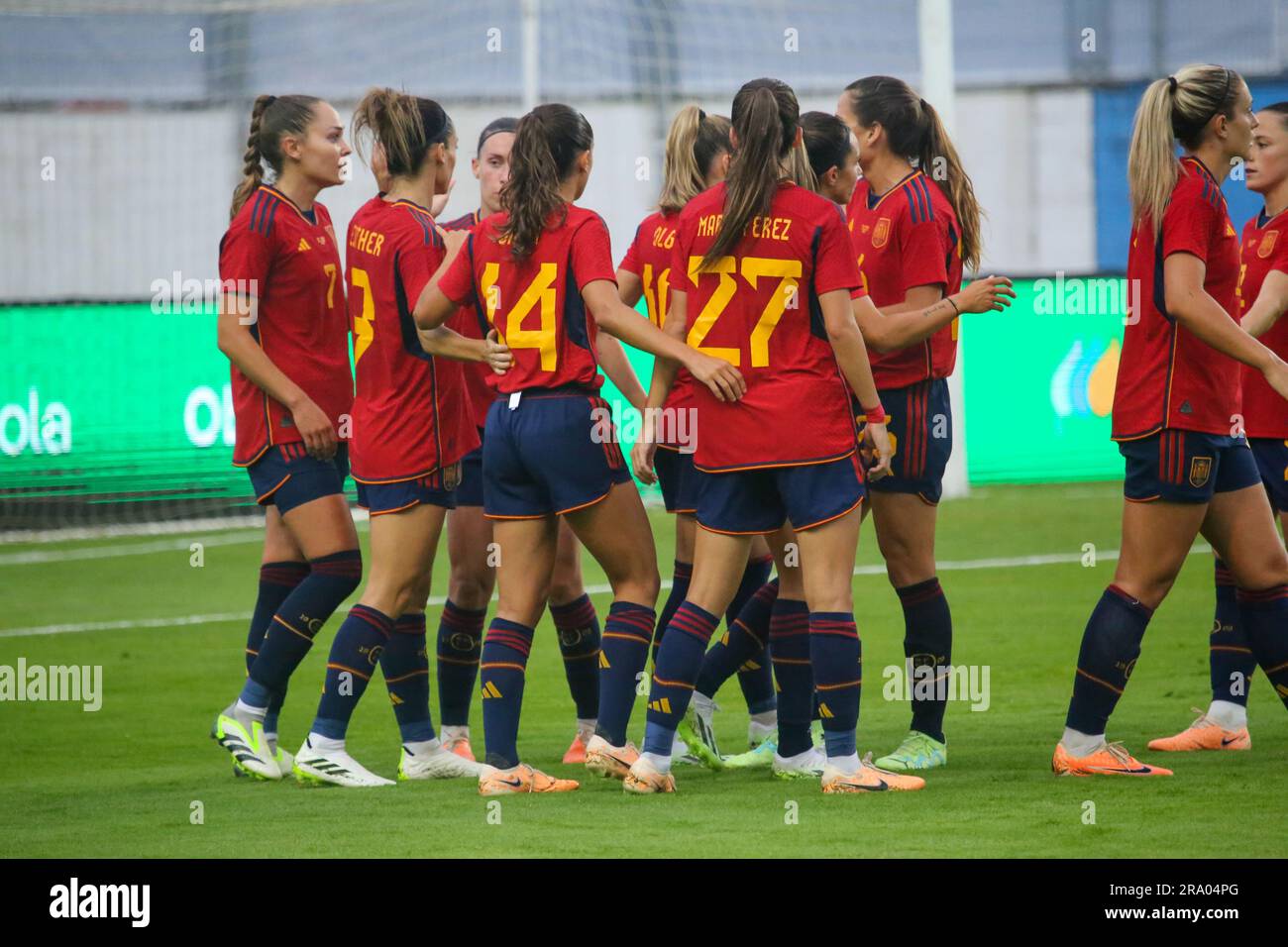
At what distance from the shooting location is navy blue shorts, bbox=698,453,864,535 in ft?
18.2

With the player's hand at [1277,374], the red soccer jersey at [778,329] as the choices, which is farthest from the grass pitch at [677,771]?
the player's hand at [1277,374]

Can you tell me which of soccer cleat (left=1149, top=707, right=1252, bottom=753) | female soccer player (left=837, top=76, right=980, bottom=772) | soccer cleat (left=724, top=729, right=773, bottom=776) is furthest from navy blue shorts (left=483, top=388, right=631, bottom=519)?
soccer cleat (left=1149, top=707, right=1252, bottom=753)

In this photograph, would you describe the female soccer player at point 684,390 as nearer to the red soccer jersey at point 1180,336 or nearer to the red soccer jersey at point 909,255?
the red soccer jersey at point 909,255

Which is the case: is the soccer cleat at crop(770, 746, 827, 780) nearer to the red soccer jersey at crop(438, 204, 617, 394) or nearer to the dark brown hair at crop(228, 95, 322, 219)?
the red soccer jersey at crop(438, 204, 617, 394)

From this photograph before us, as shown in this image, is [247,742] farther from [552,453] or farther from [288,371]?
[552,453]

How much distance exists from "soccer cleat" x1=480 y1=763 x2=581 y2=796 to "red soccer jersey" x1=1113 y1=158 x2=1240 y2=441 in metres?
2.15

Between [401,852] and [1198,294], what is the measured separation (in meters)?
2.88

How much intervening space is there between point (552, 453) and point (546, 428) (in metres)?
0.08

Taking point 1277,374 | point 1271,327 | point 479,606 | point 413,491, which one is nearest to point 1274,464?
point 1271,327

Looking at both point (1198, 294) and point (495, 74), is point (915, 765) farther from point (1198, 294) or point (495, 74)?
point (495, 74)

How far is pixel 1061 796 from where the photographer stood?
557 cm

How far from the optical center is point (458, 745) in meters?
6.79

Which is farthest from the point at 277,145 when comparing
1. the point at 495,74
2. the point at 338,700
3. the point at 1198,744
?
the point at 495,74

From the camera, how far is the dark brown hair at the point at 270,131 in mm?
6480
